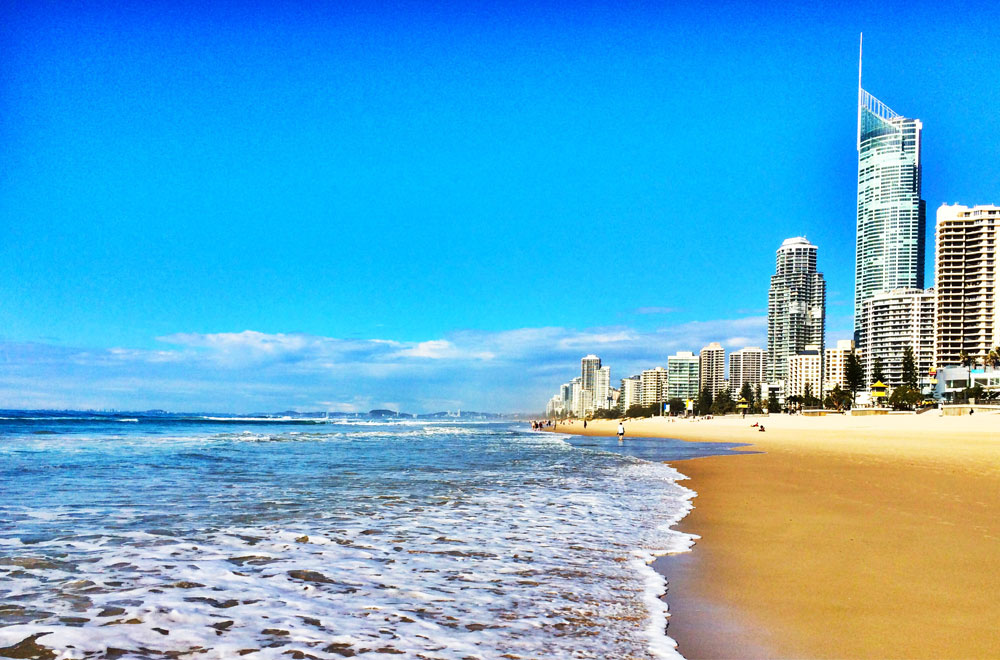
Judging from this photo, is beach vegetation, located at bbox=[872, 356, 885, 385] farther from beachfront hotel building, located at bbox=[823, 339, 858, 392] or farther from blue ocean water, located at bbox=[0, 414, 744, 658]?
blue ocean water, located at bbox=[0, 414, 744, 658]

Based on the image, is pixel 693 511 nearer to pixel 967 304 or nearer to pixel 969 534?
pixel 969 534

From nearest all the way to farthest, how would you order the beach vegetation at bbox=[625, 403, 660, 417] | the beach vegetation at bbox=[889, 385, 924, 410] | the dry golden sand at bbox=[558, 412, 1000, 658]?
the dry golden sand at bbox=[558, 412, 1000, 658], the beach vegetation at bbox=[889, 385, 924, 410], the beach vegetation at bbox=[625, 403, 660, 417]

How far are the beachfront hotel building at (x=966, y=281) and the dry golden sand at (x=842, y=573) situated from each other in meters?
156

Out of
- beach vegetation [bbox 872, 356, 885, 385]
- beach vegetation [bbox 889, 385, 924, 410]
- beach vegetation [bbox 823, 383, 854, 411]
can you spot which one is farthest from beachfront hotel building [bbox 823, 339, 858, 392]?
beach vegetation [bbox 889, 385, 924, 410]

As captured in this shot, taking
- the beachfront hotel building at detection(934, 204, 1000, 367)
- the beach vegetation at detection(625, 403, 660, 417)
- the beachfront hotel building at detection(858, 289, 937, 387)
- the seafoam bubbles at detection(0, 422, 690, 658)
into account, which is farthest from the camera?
the beach vegetation at detection(625, 403, 660, 417)

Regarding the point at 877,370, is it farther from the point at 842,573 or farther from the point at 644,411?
the point at 842,573

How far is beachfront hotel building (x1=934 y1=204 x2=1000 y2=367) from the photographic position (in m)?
138

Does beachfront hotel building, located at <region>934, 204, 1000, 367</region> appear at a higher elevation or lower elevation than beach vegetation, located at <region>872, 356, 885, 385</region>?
higher

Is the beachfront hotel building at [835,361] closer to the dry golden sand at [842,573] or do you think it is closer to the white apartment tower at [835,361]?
the white apartment tower at [835,361]

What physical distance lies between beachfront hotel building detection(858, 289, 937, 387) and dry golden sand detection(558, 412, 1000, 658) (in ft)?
574

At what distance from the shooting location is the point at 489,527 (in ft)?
26.8

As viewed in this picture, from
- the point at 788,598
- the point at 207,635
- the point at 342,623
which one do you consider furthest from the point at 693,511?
the point at 207,635

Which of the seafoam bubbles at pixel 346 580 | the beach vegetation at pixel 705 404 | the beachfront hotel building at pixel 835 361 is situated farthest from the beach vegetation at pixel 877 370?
the seafoam bubbles at pixel 346 580

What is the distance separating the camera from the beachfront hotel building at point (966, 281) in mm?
137500
